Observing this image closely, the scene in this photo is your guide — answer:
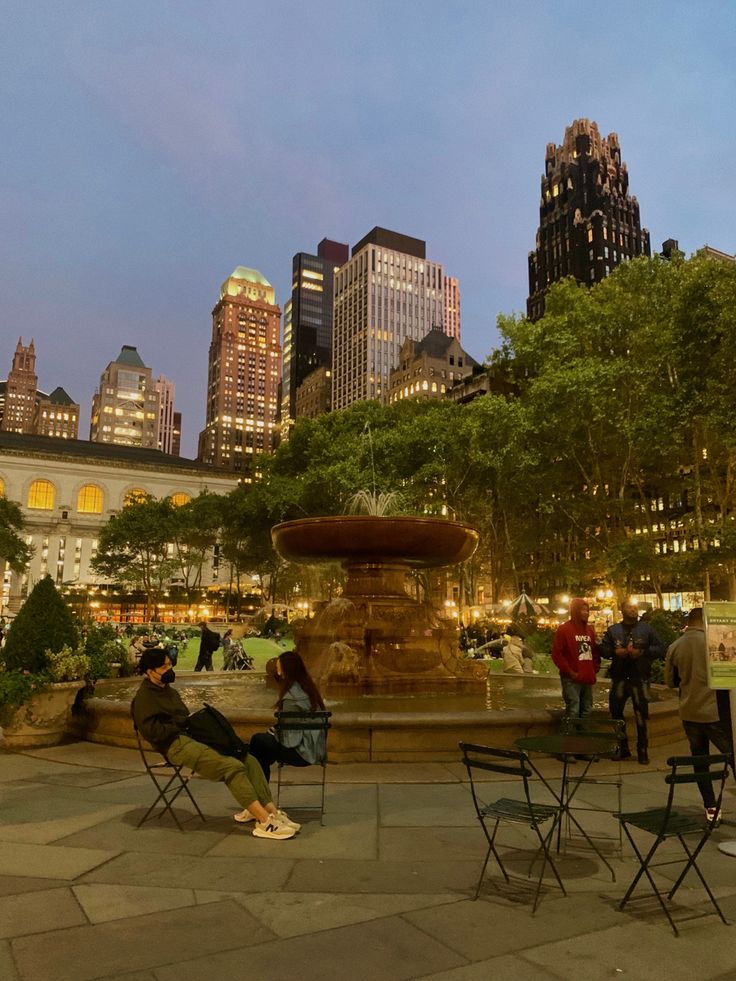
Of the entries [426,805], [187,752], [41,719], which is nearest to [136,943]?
[187,752]

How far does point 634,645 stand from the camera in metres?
8.29

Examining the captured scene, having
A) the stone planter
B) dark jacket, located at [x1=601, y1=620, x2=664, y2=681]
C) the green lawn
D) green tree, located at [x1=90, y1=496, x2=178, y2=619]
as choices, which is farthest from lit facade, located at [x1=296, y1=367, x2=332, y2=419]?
dark jacket, located at [x1=601, y1=620, x2=664, y2=681]

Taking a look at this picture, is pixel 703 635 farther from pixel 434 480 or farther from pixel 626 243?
pixel 626 243

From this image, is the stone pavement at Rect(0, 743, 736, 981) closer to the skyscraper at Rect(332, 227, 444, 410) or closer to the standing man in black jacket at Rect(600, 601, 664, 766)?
the standing man in black jacket at Rect(600, 601, 664, 766)

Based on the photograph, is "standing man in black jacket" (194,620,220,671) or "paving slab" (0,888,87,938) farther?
"standing man in black jacket" (194,620,220,671)

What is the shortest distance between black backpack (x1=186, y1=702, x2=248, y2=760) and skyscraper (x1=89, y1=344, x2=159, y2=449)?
626 ft

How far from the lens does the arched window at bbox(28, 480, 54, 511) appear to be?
3738 inches

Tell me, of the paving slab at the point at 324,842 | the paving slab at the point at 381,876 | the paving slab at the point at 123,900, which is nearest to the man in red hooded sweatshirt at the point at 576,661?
the paving slab at the point at 324,842

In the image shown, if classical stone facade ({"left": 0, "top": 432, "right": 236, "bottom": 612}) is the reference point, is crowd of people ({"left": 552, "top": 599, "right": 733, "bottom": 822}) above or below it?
below

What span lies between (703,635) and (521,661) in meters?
13.1

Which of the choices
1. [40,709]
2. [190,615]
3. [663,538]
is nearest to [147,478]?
[190,615]

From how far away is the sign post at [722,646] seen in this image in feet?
20.2

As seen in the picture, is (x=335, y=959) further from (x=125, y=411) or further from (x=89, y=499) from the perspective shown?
(x=125, y=411)

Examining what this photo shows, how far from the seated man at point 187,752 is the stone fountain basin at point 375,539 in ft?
22.0
